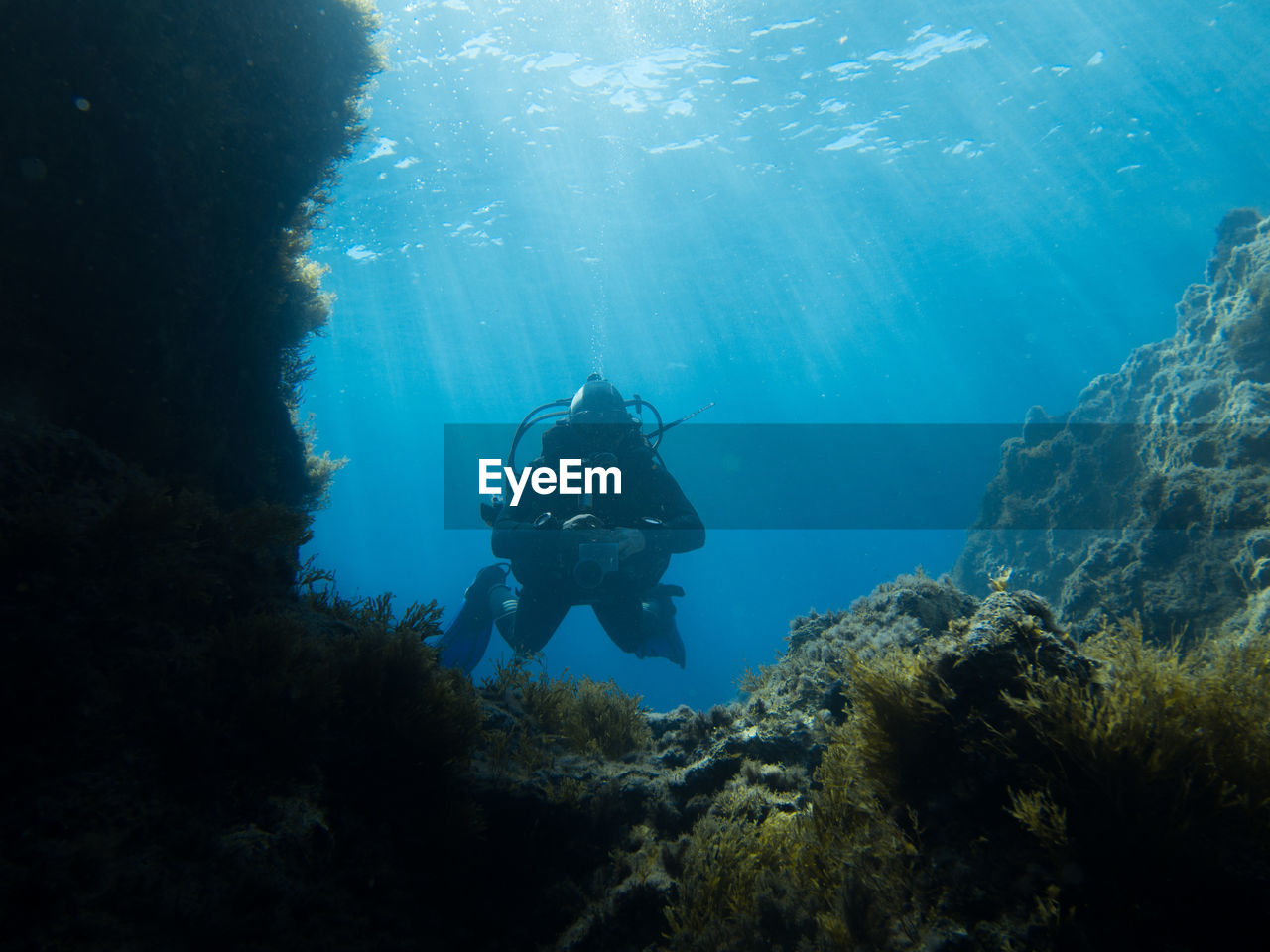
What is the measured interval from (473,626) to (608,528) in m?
3.72

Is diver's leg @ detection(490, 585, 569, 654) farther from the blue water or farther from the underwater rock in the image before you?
the underwater rock

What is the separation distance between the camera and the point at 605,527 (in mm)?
7621

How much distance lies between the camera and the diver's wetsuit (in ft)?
27.0

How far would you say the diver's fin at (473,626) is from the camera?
933cm

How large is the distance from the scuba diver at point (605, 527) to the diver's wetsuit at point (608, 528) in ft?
0.05

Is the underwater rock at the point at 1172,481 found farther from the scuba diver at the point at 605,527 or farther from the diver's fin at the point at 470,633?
the diver's fin at the point at 470,633

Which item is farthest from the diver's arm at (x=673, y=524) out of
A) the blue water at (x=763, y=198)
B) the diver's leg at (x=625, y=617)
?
the blue water at (x=763, y=198)

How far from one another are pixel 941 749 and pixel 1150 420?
11992mm

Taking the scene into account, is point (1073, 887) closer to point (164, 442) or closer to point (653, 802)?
point (653, 802)

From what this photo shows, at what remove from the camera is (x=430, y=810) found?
270 cm

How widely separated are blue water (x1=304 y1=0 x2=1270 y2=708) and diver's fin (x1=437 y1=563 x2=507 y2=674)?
4.26m

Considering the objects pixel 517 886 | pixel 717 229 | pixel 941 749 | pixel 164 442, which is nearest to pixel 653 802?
pixel 517 886

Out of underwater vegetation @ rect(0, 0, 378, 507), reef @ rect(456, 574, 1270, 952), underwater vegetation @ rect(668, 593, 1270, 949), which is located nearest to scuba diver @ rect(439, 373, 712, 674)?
underwater vegetation @ rect(0, 0, 378, 507)

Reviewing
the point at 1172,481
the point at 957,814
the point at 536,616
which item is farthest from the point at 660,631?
the point at 1172,481
